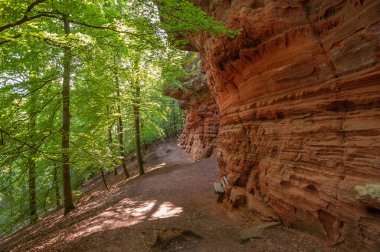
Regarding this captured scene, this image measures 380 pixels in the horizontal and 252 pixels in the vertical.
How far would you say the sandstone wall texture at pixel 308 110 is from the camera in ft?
16.2

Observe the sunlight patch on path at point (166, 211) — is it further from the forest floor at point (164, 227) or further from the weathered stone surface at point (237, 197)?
the weathered stone surface at point (237, 197)

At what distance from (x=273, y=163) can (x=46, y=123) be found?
9.81m

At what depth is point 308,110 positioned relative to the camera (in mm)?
Result: 6387

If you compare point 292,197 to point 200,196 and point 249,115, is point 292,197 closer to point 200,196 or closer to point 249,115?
point 249,115

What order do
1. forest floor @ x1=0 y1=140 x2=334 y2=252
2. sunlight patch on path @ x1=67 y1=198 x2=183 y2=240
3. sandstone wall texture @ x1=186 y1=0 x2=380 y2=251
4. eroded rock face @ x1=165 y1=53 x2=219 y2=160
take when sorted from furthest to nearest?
A: eroded rock face @ x1=165 y1=53 x2=219 y2=160 < sunlight patch on path @ x1=67 y1=198 x2=183 y2=240 < forest floor @ x1=0 y1=140 x2=334 y2=252 < sandstone wall texture @ x1=186 y1=0 x2=380 y2=251

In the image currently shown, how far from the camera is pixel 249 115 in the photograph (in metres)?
9.11

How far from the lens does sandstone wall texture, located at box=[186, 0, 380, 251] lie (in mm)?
4949

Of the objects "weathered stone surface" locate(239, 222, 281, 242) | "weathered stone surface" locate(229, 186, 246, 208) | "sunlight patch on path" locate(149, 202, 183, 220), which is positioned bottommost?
"sunlight patch on path" locate(149, 202, 183, 220)

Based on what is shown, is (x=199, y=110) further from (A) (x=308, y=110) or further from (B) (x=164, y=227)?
(A) (x=308, y=110)

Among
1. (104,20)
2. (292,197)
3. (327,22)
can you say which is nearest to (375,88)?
(327,22)

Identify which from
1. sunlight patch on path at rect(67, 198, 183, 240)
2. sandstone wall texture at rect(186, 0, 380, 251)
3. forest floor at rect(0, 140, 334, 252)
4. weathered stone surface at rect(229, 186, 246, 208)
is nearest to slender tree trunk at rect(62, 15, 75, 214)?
forest floor at rect(0, 140, 334, 252)

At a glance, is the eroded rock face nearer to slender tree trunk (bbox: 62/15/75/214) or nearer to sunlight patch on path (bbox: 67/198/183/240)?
sunlight patch on path (bbox: 67/198/183/240)

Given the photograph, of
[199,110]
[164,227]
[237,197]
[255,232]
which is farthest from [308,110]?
[199,110]

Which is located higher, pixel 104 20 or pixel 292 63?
pixel 104 20
